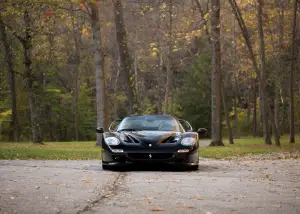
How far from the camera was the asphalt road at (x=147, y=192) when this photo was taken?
7.98 meters

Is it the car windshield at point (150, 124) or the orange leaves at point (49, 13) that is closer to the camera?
the car windshield at point (150, 124)

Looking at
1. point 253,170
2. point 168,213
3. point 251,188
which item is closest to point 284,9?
point 253,170

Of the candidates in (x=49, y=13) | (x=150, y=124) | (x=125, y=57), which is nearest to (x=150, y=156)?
(x=150, y=124)

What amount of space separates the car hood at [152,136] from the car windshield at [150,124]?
0.61 meters

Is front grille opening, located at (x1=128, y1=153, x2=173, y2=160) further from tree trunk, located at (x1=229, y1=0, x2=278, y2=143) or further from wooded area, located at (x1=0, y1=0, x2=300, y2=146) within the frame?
tree trunk, located at (x1=229, y1=0, x2=278, y2=143)

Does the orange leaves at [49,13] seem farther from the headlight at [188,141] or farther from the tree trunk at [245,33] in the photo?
the headlight at [188,141]

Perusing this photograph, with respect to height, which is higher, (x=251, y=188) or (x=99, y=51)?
(x=99, y=51)

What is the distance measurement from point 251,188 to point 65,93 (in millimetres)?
54575

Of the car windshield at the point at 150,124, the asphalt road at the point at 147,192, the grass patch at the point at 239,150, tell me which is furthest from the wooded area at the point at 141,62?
the asphalt road at the point at 147,192

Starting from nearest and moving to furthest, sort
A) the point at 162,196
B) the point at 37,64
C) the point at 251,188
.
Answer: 1. the point at 162,196
2. the point at 251,188
3. the point at 37,64

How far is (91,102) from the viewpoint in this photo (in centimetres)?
6675

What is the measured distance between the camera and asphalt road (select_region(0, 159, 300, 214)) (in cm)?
798

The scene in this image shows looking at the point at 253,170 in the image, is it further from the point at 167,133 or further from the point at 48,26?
the point at 48,26

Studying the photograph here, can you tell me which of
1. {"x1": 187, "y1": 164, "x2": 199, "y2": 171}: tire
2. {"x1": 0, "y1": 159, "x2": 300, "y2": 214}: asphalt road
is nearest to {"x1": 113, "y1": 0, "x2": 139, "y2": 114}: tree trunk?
{"x1": 187, "y1": 164, "x2": 199, "y2": 171}: tire
